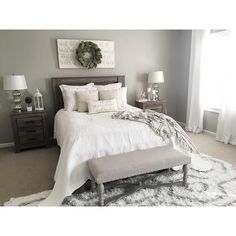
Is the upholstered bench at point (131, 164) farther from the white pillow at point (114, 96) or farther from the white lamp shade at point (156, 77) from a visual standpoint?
the white lamp shade at point (156, 77)

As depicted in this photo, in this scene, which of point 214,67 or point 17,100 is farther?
point 214,67

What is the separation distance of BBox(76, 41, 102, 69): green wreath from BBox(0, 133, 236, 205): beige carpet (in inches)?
65.3

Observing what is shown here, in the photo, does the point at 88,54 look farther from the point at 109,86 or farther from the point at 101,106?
the point at 101,106

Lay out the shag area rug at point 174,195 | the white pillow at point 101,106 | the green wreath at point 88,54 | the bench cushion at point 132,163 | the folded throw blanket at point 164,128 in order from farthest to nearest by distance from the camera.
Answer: the green wreath at point 88,54 → the white pillow at point 101,106 → the folded throw blanket at point 164,128 → the shag area rug at point 174,195 → the bench cushion at point 132,163

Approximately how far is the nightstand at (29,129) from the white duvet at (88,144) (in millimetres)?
1152

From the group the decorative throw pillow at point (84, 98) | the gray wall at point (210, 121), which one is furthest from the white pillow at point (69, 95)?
the gray wall at point (210, 121)

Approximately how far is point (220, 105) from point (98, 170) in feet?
9.26

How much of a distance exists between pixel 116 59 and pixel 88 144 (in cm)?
253

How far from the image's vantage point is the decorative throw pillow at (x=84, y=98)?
3244 mm

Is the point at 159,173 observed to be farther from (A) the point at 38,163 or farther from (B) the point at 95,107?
(A) the point at 38,163

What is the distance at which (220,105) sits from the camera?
11.8 ft

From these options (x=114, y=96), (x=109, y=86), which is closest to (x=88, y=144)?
(x=114, y=96)

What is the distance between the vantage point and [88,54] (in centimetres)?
378
